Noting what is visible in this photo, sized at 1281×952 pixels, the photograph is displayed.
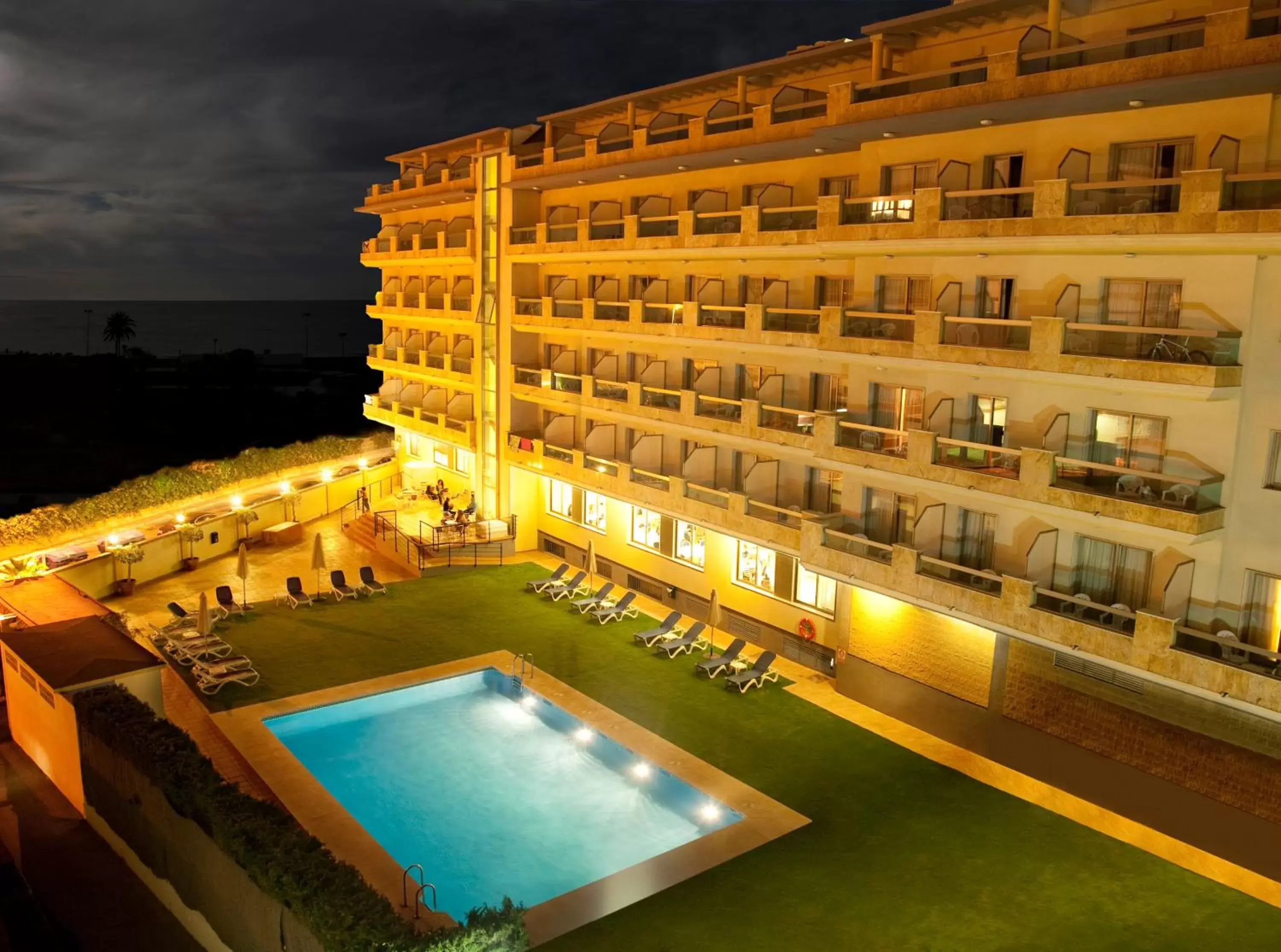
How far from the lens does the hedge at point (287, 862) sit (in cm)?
1197

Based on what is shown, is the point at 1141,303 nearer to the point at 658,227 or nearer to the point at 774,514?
the point at 774,514

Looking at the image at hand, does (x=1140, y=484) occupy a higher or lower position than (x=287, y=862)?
higher

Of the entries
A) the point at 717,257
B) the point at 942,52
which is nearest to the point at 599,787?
the point at 717,257

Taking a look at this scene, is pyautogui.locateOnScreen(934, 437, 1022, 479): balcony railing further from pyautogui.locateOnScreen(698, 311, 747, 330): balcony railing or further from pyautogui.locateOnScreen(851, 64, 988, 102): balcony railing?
pyautogui.locateOnScreen(698, 311, 747, 330): balcony railing

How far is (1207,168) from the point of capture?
16297 mm

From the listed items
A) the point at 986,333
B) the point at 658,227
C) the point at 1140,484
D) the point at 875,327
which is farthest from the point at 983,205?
the point at 658,227

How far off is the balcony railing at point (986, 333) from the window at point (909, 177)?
310 centimetres

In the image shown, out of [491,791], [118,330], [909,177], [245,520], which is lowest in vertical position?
[491,791]

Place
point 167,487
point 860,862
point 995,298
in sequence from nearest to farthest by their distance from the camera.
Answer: point 860,862
point 995,298
point 167,487

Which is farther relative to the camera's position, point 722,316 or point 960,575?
point 722,316

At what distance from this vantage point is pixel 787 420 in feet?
84.2

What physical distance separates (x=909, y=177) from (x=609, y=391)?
12317 millimetres

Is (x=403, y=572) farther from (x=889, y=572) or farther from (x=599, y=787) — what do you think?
(x=889, y=572)

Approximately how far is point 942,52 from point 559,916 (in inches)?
749
